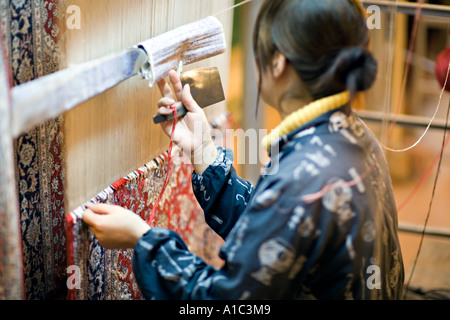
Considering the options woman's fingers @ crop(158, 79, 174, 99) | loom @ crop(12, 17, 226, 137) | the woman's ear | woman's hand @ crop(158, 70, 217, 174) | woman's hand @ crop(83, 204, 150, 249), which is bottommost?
woman's hand @ crop(83, 204, 150, 249)

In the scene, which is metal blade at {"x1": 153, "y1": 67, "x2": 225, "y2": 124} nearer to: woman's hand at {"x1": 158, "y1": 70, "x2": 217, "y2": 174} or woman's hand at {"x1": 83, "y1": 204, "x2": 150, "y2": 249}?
woman's hand at {"x1": 158, "y1": 70, "x2": 217, "y2": 174}

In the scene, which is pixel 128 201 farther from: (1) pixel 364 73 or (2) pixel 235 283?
(1) pixel 364 73

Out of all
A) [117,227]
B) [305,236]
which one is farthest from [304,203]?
[117,227]

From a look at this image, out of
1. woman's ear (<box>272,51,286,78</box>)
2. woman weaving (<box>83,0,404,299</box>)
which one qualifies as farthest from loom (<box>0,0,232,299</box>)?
woman's ear (<box>272,51,286,78</box>)

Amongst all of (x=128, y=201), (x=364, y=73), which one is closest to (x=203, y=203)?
(x=128, y=201)

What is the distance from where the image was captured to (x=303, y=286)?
106cm

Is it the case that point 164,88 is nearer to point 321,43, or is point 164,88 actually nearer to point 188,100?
point 188,100

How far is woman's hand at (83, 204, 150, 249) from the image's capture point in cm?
108

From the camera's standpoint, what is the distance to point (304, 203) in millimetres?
962

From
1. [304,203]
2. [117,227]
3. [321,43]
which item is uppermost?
[321,43]

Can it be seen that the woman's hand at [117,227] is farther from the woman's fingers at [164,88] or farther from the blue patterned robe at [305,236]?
the woman's fingers at [164,88]

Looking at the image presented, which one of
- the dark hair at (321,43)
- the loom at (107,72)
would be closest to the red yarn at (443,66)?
the loom at (107,72)

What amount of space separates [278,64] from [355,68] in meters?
0.14

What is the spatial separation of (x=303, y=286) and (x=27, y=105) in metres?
0.59
